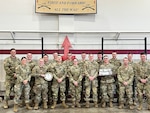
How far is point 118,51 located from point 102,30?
0.82 meters

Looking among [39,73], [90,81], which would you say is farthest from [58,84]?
[90,81]

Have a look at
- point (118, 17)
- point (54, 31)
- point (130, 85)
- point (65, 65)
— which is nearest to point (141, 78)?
point (130, 85)

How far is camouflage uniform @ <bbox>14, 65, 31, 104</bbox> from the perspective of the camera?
5.83 meters

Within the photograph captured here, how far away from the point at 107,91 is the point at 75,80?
2.84 feet

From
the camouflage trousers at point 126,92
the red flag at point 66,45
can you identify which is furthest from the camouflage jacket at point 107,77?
the red flag at point 66,45

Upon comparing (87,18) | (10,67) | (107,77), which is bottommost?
(107,77)

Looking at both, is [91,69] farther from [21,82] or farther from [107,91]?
[21,82]

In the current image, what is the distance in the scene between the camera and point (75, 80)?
6098 millimetres

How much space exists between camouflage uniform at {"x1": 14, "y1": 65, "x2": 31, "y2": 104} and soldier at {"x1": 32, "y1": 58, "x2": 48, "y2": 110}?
192mm

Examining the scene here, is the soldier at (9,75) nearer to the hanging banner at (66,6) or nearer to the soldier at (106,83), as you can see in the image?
the hanging banner at (66,6)

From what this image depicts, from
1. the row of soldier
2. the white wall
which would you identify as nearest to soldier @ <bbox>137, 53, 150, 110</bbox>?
the row of soldier

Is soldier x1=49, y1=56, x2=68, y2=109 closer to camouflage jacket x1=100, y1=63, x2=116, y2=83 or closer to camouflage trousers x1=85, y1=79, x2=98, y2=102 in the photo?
camouflage trousers x1=85, y1=79, x2=98, y2=102

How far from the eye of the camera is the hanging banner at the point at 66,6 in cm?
733

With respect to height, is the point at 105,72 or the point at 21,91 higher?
the point at 105,72
